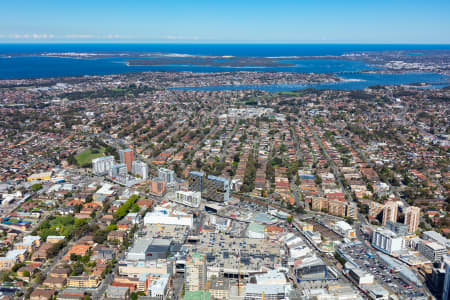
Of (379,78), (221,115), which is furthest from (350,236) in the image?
(379,78)

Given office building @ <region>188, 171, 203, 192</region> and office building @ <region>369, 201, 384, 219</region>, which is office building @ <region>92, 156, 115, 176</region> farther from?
office building @ <region>369, 201, 384, 219</region>

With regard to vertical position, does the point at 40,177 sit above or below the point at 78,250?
above

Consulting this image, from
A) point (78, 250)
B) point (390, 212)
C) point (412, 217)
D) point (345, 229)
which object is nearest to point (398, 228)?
point (412, 217)

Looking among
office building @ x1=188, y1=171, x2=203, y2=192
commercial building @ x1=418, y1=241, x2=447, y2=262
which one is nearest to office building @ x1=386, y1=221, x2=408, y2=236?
commercial building @ x1=418, y1=241, x2=447, y2=262

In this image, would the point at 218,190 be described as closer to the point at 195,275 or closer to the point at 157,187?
the point at 157,187

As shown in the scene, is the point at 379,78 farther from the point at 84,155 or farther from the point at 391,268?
the point at 391,268

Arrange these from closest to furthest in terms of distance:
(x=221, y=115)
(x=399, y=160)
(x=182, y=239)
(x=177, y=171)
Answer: (x=182, y=239)
(x=177, y=171)
(x=399, y=160)
(x=221, y=115)

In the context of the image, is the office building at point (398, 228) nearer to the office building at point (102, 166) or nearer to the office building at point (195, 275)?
the office building at point (195, 275)
